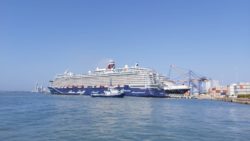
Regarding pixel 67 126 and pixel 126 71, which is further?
pixel 126 71

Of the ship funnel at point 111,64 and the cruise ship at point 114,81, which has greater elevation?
the ship funnel at point 111,64

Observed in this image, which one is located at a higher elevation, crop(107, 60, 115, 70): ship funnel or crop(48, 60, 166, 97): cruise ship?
crop(107, 60, 115, 70): ship funnel

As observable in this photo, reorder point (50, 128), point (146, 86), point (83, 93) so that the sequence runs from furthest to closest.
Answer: point (83, 93) < point (146, 86) < point (50, 128)

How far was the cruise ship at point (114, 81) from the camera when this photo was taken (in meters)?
92.5

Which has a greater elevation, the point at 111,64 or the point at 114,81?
the point at 111,64

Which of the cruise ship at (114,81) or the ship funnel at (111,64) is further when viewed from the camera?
the ship funnel at (111,64)

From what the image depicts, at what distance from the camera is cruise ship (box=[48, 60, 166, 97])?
92.5 meters

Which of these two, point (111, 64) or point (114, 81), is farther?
point (111, 64)

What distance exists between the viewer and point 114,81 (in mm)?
100250

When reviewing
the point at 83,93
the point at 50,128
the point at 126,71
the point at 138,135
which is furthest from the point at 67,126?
the point at 83,93

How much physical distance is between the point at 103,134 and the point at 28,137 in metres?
4.42

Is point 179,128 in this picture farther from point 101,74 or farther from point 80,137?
point 101,74

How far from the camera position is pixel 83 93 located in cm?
10575

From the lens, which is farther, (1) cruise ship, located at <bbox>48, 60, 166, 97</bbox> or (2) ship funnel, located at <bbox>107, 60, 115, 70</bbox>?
(2) ship funnel, located at <bbox>107, 60, 115, 70</bbox>
